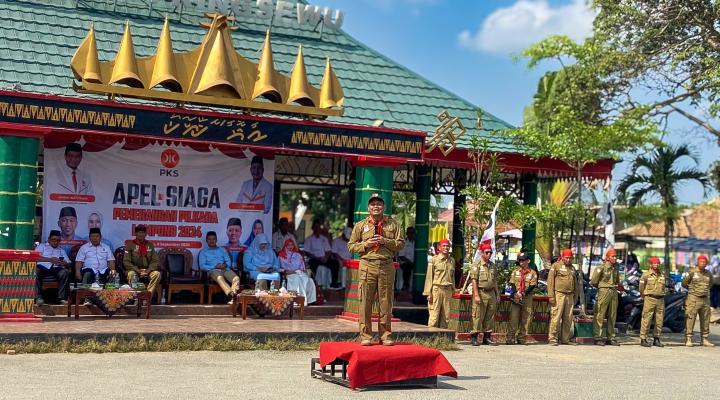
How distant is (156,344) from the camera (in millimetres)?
13672

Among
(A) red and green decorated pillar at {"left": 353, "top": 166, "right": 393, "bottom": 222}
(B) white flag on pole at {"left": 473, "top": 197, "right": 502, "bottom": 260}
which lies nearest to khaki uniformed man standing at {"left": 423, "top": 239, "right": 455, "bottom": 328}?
(B) white flag on pole at {"left": 473, "top": 197, "right": 502, "bottom": 260}

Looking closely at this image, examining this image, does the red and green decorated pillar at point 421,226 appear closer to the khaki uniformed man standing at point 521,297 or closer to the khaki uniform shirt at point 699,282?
the khaki uniformed man standing at point 521,297

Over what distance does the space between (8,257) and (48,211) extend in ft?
8.68

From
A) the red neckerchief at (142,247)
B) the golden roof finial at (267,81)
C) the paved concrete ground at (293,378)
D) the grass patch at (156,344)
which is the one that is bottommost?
the paved concrete ground at (293,378)

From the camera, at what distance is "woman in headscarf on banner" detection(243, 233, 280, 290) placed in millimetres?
17969

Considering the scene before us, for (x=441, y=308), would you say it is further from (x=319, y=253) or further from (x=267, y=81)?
(x=267, y=81)

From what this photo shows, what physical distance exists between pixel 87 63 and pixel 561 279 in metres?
8.47

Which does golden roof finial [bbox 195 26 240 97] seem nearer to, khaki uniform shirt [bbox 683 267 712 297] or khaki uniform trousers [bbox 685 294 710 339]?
khaki uniform shirt [bbox 683 267 712 297]

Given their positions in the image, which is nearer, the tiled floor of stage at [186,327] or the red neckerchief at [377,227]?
the red neckerchief at [377,227]

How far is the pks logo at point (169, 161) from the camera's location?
18219mm

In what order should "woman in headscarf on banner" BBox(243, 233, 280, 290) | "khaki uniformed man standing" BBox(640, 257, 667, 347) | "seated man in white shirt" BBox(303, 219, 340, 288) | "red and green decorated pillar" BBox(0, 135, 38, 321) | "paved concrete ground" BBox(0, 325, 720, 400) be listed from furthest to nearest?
1. "seated man in white shirt" BBox(303, 219, 340, 288)
2. "khaki uniformed man standing" BBox(640, 257, 667, 347)
3. "woman in headscarf on banner" BBox(243, 233, 280, 290)
4. "red and green decorated pillar" BBox(0, 135, 38, 321)
5. "paved concrete ground" BBox(0, 325, 720, 400)

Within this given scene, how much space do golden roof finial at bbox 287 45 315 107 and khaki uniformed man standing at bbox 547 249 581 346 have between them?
5.01 m

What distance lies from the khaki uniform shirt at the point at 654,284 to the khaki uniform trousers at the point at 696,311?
734 millimetres

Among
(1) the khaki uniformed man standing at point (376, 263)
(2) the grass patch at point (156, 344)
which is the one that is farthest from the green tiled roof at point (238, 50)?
(1) the khaki uniformed man standing at point (376, 263)
